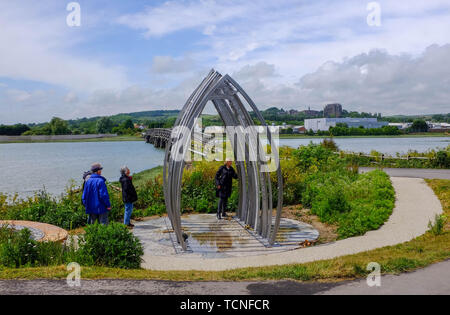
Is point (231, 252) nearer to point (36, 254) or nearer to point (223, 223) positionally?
point (223, 223)

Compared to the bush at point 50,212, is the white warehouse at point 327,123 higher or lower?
higher

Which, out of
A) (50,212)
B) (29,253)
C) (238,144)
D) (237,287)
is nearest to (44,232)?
(29,253)

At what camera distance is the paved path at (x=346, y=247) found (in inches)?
287

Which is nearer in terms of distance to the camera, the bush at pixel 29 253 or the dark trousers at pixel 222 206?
the bush at pixel 29 253

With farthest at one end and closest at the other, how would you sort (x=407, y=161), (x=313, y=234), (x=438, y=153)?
(x=407, y=161) < (x=438, y=153) < (x=313, y=234)

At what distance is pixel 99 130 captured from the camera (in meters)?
111

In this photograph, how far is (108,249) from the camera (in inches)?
261

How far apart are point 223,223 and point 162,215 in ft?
7.11

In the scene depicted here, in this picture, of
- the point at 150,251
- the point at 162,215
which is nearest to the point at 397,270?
the point at 150,251

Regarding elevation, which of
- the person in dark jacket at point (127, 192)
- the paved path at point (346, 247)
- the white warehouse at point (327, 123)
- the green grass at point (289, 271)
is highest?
the white warehouse at point (327, 123)

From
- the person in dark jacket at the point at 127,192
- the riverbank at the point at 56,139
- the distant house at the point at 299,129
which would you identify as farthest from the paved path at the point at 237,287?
the riverbank at the point at 56,139

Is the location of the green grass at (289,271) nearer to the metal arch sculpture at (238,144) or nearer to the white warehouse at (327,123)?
the metal arch sculpture at (238,144)

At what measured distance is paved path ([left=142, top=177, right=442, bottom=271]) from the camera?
23.9 ft

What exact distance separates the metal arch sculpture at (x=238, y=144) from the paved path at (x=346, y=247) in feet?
3.00
